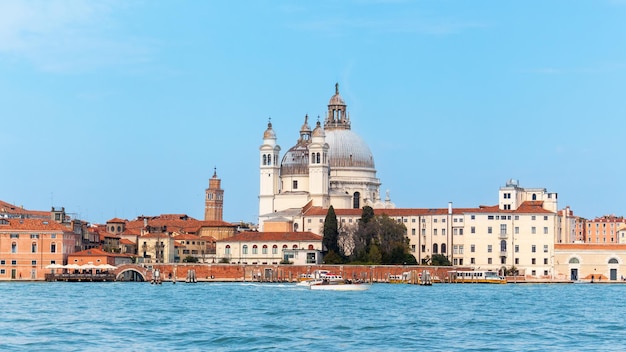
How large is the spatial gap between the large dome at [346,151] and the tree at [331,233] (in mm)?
14916

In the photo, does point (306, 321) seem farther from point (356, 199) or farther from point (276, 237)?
point (356, 199)

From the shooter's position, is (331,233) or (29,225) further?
(331,233)

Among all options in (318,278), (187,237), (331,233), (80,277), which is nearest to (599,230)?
(187,237)

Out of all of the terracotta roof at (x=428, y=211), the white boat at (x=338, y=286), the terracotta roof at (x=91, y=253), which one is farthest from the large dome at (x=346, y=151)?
the white boat at (x=338, y=286)

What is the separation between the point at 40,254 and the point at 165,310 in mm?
38230

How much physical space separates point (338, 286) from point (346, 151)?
36.1m

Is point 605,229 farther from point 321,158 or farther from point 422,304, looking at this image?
point 422,304

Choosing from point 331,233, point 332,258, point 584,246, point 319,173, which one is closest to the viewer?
point 332,258

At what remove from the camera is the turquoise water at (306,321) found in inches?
1478

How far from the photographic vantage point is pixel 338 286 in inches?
2879

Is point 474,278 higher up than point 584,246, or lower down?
lower down

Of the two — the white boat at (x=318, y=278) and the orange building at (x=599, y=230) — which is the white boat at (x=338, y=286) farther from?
the orange building at (x=599, y=230)

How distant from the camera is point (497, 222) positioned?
94188 millimetres

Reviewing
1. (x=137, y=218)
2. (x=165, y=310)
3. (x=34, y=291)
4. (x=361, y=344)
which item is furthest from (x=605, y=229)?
(x=361, y=344)
